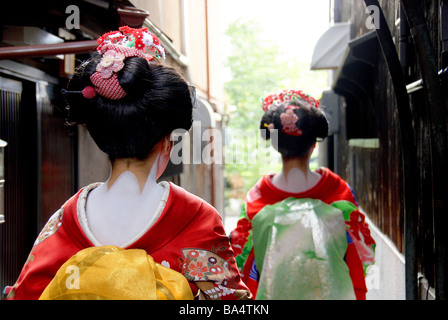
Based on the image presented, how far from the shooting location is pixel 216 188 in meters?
13.5

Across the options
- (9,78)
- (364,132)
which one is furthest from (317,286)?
(364,132)

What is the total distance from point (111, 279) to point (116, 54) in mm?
848

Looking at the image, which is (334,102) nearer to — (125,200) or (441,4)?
(441,4)

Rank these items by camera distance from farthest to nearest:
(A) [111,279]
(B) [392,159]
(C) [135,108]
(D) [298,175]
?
1. (B) [392,159]
2. (D) [298,175]
3. (C) [135,108]
4. (A) [111,279]

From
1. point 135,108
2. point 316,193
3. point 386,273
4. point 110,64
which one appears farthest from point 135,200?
point 386,273

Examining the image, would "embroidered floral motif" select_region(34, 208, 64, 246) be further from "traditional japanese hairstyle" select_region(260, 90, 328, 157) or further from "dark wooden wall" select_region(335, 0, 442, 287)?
"traditional japanese hairstyle" select_region(260, 90, 328, 157)

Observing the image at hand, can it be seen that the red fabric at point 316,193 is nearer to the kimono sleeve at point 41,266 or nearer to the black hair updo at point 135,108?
the black hair updo at point 135,108

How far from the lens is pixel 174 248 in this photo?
77.7 inches

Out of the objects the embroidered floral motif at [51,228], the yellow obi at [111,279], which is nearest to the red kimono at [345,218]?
the embroidered floral motif at [51,228]

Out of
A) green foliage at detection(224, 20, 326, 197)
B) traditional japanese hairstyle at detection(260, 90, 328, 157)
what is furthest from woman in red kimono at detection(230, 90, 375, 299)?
green foliage at detection(224, 20, 326, 197)

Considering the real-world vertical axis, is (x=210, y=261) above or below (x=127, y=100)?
below

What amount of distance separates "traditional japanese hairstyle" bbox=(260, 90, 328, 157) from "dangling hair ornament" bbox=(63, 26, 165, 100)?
7.10ft

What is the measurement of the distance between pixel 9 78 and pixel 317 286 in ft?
10.0

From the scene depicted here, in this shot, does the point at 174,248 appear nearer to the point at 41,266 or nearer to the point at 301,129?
the point at 41,266
